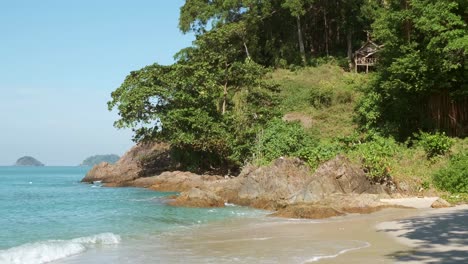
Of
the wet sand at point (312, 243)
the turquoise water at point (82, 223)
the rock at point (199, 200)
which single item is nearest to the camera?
the wet sand at point (312, 243)

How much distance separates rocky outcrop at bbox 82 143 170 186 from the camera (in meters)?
43.0

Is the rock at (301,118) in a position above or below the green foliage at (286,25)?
below

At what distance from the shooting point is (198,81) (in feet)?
122

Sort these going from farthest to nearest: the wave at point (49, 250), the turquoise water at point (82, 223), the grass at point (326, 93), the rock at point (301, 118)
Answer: the rock at point (301, 118), the grass at point (326, 93), the turquoise water at point (82, 223), the wave at point (49, 250)

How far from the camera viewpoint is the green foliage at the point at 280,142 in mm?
28828

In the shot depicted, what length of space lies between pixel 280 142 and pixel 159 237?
15.5 metres

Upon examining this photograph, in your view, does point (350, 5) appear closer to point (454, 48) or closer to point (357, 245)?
point (454, 48)

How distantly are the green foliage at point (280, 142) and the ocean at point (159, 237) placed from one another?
6.80m

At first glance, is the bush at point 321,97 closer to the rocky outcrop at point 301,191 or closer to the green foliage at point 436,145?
the rocky outcrop at point 301,191

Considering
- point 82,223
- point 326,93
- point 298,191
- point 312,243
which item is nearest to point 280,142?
point 298,191

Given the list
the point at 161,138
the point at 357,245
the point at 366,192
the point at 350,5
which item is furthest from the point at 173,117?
the point at 357,245

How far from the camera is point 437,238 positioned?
11.0 m

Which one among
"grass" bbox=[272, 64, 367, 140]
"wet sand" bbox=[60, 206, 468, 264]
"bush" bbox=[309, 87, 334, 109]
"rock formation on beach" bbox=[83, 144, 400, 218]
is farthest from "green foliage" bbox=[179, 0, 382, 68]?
"wet sand" bbox=[60, 206, 468, 264]

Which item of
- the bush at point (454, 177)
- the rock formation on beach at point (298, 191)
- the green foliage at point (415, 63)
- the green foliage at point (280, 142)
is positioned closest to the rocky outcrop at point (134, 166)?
the rock formation on beach at point (298, 191)
